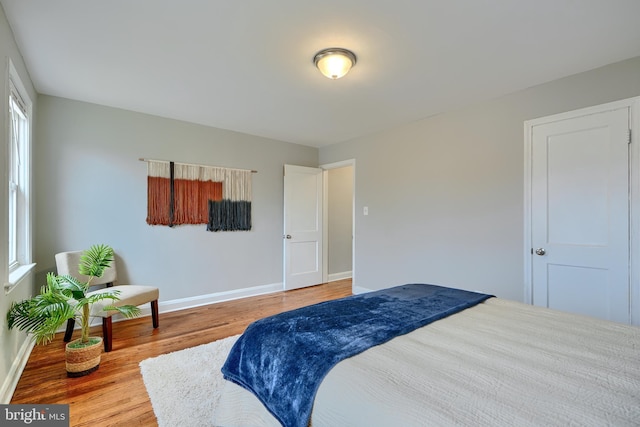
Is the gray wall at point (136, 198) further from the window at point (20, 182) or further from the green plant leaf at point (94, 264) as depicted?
the green plant leaf at point (94, 264)

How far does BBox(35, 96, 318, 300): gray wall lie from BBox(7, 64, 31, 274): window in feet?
1.15

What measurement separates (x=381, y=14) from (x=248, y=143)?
3.02 metres

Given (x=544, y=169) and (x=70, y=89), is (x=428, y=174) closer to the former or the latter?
(x=544, y=169)

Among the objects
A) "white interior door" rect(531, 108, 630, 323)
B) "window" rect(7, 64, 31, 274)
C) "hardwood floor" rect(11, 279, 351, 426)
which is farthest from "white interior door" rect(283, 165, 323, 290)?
"white interior door" rect(531, 108, 630, 323)

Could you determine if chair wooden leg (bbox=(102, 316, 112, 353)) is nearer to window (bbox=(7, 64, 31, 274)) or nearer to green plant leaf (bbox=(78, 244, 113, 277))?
green plant leaf (bbox=(78, 244, 113, 277))

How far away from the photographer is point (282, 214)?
4.82 meters

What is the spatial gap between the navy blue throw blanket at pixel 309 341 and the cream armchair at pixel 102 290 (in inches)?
68.6

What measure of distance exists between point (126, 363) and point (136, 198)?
1.89 meters

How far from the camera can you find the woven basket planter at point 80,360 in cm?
220

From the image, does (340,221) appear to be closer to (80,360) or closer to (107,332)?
(107,332)

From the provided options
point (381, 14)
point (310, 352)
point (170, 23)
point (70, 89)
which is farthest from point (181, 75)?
point (310, 352)

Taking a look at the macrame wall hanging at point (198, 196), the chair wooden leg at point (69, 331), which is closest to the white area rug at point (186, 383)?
the chair wooden leg at point (69, 331)

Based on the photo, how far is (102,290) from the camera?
2.92m

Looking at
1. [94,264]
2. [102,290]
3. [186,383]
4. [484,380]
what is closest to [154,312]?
[102,290]
